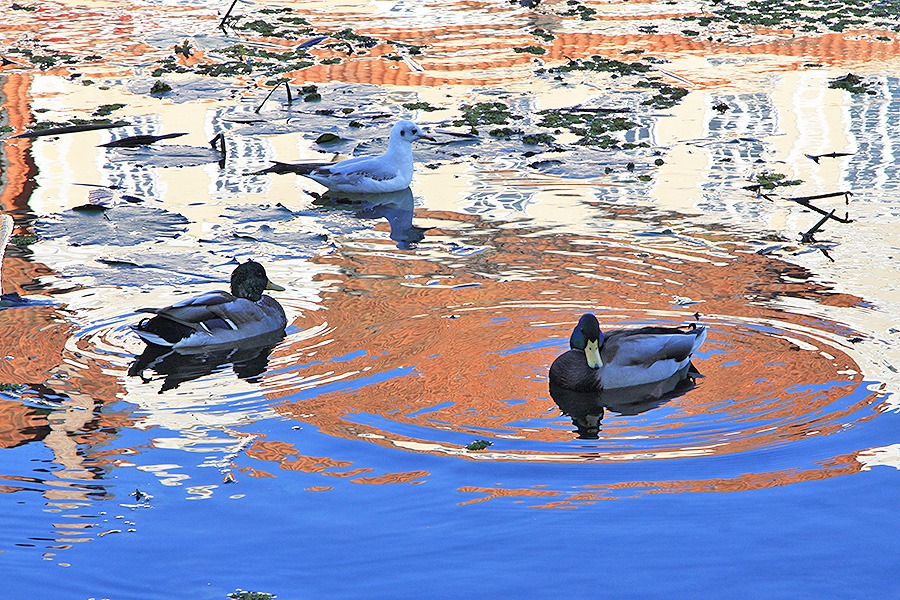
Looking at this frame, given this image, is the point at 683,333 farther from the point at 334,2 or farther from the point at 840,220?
the point at 334,2

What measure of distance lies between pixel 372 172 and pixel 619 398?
4.32 m

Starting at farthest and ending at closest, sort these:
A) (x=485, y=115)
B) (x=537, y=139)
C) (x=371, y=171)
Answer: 1. (x=485, y=115)
2. (x=537, y=139)
3. (x=371, y=171)

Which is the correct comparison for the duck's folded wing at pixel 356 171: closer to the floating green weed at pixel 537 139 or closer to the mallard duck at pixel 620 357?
the floating green weed at pixel 537 139

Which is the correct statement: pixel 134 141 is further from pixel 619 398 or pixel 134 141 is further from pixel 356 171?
pixel 619 398

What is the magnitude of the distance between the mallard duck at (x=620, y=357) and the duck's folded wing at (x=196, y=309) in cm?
205

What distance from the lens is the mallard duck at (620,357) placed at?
22.5ft

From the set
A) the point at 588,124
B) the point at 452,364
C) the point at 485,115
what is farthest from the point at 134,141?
the point at 452,364

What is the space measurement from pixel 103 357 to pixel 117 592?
105 inches

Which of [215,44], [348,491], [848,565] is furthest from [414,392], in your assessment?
[215,44]

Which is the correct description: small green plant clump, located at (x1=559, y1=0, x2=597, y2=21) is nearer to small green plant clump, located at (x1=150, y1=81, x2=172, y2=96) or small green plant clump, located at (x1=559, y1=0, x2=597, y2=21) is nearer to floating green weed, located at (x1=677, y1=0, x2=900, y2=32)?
floating green weed, located at (x1=677, y1=0, x2=900, y2=32)

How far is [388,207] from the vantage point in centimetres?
1055

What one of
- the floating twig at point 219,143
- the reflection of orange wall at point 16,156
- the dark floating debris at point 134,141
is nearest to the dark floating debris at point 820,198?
the floating twig at point 219,143

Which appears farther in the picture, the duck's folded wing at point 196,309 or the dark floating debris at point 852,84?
the dark floating debris at point 852,84

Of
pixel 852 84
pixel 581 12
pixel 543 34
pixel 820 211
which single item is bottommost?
pixel 820 211
